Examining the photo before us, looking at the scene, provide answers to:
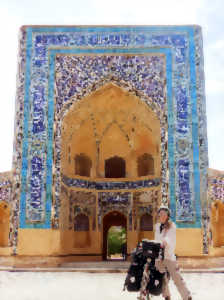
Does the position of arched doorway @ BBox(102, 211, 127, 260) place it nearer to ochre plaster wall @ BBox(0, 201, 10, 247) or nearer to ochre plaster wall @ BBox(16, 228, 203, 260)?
ochre plaster wall @ BBox(16, 228, 203, 260)

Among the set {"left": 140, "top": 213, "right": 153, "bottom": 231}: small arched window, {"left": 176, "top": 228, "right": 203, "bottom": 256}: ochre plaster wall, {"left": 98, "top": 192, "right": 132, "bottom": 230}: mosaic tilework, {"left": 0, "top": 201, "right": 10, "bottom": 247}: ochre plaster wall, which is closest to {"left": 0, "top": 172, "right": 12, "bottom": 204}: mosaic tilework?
{"left": 0, "top": 201, "right": 10, "bottom": 247}: ochre plaster wall

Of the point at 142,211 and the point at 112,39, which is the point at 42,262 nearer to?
the point at 142,211

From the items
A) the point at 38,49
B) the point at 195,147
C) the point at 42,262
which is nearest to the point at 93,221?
the point at 42,262

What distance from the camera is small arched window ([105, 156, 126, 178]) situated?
11.6 metres

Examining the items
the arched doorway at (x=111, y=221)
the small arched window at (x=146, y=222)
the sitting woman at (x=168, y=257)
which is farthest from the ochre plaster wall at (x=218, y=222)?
the sitting woman at (x=168, y=257)

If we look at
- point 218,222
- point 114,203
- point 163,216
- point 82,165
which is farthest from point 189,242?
point 163,216

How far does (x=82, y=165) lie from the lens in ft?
37.4

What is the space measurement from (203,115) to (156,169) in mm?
2219

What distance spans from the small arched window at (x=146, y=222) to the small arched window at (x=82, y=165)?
1.93 metres

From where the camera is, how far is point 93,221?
36.1ft

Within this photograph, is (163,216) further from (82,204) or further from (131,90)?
(82,204)

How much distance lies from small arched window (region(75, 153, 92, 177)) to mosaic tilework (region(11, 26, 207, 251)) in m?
1.99

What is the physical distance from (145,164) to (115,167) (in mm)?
874

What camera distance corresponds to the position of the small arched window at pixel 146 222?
427 inches
